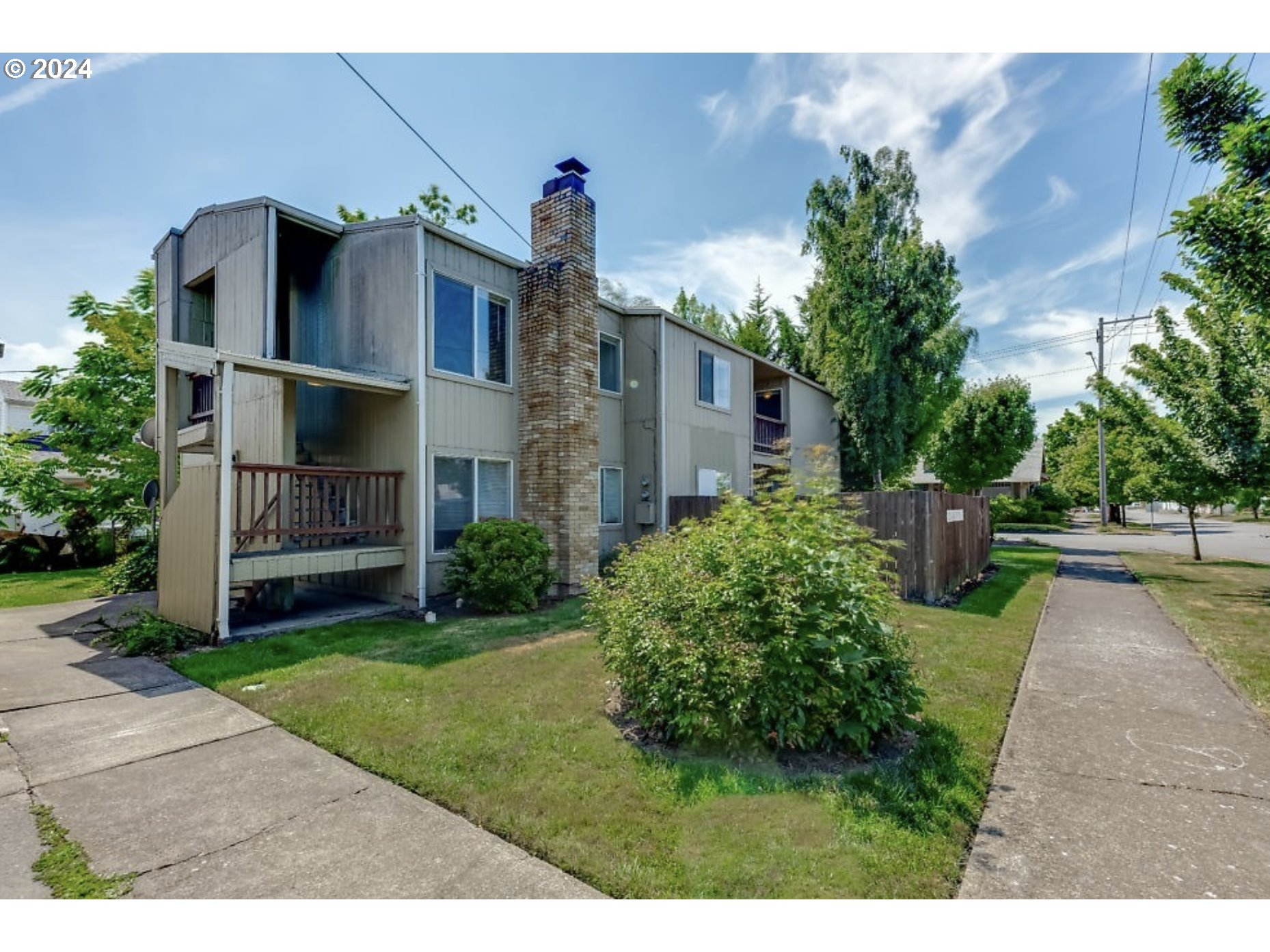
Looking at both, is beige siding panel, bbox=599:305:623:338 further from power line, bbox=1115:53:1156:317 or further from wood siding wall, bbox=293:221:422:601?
power line, bbox=1115:53:1156:317

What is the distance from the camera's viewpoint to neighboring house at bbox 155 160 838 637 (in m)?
8.27

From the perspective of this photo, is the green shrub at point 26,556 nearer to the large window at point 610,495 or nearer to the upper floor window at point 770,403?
the large window at point 610,495

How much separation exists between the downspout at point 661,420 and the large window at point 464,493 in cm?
331

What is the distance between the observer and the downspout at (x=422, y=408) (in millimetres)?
8781

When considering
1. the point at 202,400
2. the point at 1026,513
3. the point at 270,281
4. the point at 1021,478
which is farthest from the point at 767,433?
the point at 1021,478

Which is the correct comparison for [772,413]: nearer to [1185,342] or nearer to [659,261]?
[659,261]

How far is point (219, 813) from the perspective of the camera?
3.23 metres

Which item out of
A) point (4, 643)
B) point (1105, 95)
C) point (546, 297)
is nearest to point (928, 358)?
point (1105, 95)

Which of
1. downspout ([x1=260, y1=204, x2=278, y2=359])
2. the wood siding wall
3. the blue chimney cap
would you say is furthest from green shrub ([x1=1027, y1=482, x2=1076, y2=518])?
downspout ([x1=260, y1=204, x2=278, y2=359])

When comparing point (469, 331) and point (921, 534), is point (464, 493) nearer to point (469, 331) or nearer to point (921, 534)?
point (469, 331)

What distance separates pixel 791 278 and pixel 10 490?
952 inches

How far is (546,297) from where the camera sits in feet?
32.9

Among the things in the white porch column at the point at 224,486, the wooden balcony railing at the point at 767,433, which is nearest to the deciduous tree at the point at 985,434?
the wooden balcony railing at the point at 767,433

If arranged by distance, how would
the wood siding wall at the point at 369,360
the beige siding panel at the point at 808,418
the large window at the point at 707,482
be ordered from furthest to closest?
the beige siding panel at the point at 808,418 → the large window at the point at 707,482 → the wood siding wall at the point at 369,360
